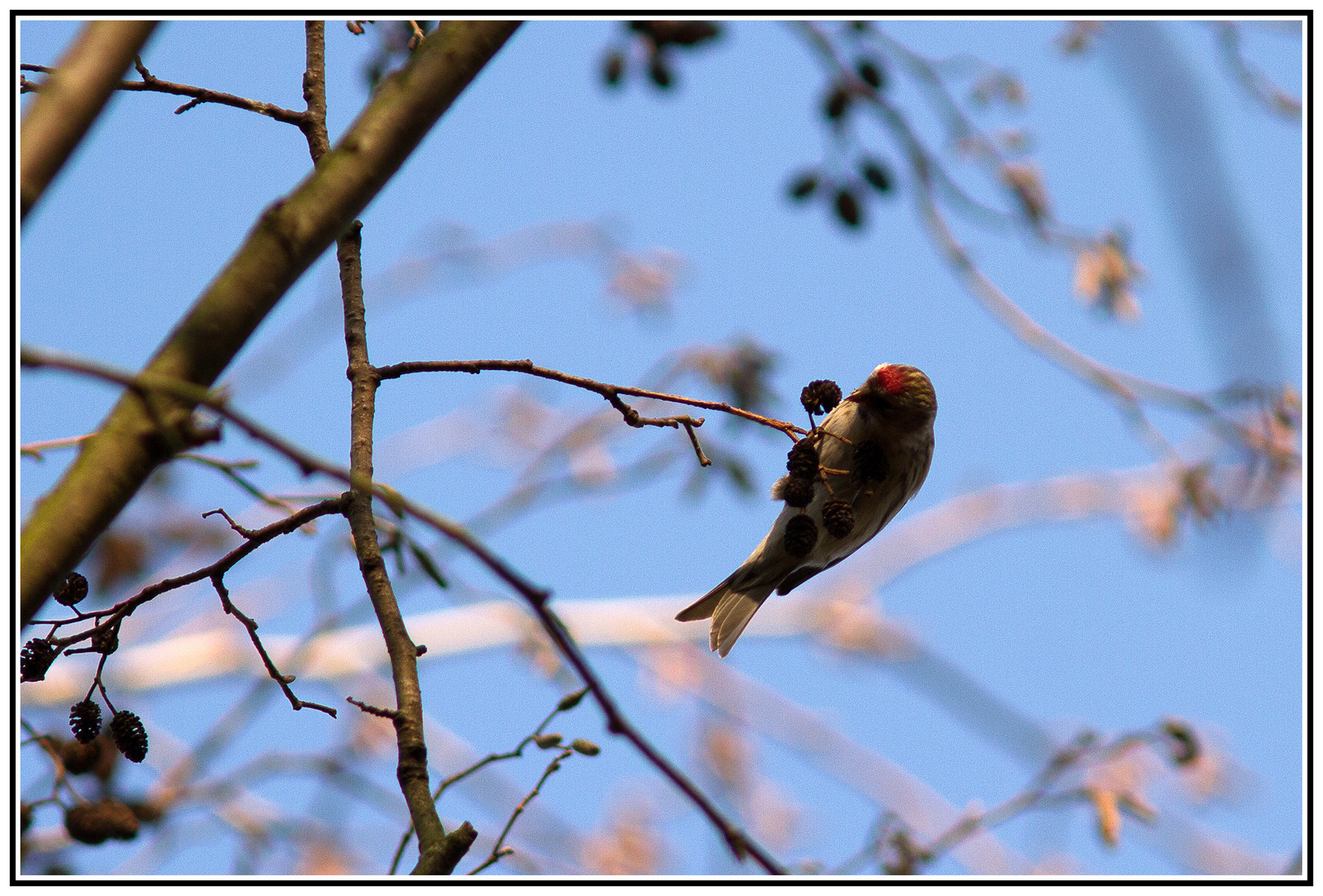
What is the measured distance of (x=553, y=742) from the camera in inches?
64.3

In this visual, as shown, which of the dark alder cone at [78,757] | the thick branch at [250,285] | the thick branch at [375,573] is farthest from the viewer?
the dark alder cone at [78,757]

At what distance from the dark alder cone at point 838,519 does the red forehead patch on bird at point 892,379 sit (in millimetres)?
779

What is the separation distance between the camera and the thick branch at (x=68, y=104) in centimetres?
122

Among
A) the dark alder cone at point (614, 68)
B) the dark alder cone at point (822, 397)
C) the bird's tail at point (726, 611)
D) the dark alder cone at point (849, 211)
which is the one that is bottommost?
the dark alder cone at point (822, 397)

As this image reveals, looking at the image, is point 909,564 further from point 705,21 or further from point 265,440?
point 265,440

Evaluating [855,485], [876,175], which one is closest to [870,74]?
[876,175]

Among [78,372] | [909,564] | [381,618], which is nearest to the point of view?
[78,372]

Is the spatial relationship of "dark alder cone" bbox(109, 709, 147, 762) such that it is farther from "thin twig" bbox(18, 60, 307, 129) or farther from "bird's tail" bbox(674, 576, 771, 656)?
"bird's tail" bbox(674, 576, 771, 656)

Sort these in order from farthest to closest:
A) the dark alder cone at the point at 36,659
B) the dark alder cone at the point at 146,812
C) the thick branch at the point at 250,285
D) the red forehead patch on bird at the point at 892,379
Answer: the red forehead patch on bird at the point at 892,379
the dark alder cone at the point at 146,812
the dark alder cone at the point at 36,659
the thick branch at the point at 250,285

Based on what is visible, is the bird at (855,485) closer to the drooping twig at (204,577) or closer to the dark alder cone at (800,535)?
the dark alder cone at (800,535)

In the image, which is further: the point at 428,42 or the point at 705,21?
the point at 705,21

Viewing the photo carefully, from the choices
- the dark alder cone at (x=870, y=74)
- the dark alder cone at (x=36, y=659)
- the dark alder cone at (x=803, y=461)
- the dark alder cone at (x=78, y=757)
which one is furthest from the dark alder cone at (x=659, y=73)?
the dark alder cone at (x=78, y=757)

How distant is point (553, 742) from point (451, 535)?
2.95ft
